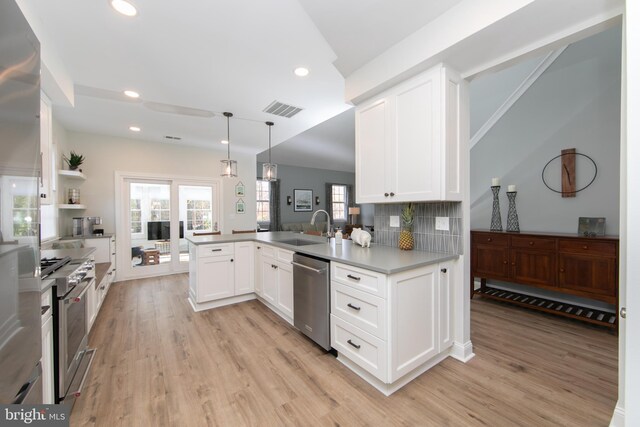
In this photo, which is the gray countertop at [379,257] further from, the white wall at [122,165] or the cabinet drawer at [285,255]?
the white wall at [122,165]

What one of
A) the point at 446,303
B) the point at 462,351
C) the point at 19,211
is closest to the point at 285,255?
the point at 446,303

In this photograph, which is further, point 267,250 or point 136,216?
point 136,216

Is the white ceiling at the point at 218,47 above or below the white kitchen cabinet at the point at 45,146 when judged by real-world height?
above

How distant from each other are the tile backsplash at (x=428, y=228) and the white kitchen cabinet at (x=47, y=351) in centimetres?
257

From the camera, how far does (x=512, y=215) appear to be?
3455mm

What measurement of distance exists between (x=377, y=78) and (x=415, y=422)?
8.33 ft

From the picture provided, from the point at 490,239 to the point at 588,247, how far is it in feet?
2.95

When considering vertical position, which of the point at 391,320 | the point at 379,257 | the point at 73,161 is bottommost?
the point at 391,320

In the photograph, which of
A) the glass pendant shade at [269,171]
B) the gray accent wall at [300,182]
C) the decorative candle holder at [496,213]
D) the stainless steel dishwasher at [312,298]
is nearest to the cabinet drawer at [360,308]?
the stainless steel dishwasher at [312,298]

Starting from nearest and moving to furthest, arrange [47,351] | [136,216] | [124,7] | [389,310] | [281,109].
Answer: [47,351] < [389,310] < [124,7] < [281,109] < [136,216]

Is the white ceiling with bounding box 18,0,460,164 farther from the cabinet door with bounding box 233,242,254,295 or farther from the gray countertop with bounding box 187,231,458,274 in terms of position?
the cabinet door with bounding box 233,242,254,295

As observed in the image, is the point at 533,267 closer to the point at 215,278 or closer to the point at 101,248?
the point at 215,278

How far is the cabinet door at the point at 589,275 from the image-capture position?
250 centimetres

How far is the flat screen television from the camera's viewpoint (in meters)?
5.12
